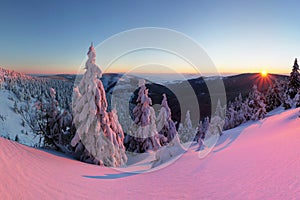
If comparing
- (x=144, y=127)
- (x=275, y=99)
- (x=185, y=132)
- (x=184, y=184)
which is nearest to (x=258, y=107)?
(x=185, y=132)

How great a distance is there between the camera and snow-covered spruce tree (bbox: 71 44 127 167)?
12234 mm

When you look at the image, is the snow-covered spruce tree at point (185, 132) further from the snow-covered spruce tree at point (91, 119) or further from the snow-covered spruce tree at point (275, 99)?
the snow-covered spruce tree at point (275, 99)

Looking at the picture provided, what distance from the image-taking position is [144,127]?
20.2m

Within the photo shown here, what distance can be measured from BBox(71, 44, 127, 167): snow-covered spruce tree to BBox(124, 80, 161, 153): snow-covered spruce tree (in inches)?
276

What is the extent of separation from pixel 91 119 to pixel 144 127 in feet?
29.1

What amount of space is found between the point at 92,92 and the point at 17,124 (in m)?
49.3

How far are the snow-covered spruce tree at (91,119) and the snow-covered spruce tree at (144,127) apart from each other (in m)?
7.01

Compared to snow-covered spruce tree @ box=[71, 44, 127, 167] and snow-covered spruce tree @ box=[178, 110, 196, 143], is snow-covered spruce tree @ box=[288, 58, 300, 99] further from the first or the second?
snow-covered spruce tree @ box=[71, 44, 127, 167]

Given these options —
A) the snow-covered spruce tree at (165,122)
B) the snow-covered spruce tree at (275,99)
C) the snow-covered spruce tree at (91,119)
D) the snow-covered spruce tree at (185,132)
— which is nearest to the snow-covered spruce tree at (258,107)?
the snow-covered spruce tree at (185,132)

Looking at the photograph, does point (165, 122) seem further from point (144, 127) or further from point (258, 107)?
point (258, 107)

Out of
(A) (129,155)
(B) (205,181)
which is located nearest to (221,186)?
(B) (205,181)

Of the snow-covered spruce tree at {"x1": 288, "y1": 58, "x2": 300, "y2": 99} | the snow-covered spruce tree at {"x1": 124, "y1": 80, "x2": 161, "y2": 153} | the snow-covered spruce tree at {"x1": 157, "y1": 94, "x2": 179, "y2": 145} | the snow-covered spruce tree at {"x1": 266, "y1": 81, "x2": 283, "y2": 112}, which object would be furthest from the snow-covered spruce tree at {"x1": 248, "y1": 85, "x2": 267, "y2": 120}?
the snow-covered spruce tree at {"x1": 124, "y1": 80, "x2": 161, "y2": 153}

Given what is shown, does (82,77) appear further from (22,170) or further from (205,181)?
(205,181)

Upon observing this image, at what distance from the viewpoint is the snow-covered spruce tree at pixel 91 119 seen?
12.2m
